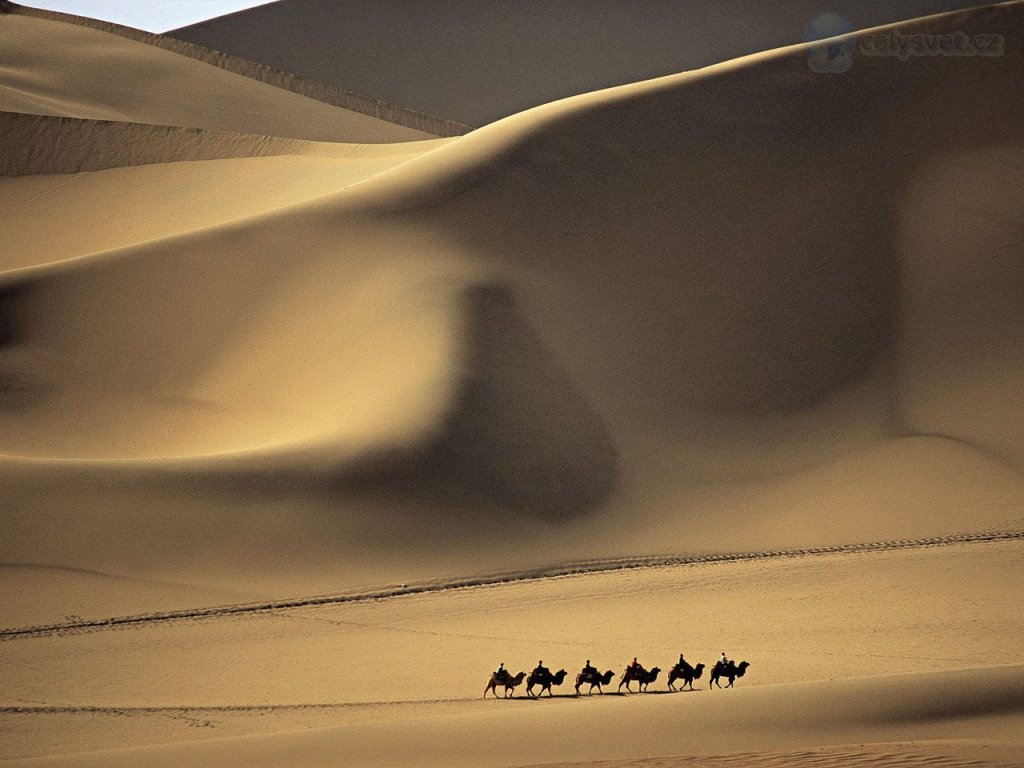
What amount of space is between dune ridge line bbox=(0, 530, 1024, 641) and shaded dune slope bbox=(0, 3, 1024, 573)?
5.31 ft

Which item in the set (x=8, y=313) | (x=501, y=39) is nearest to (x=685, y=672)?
(x=8, y=313)

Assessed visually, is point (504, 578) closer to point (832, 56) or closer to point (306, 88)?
point (832, 56)

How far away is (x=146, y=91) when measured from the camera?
54.4 m

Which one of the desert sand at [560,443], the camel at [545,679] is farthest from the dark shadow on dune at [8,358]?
the camel at [545,679]

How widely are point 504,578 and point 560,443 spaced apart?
15.0 feet

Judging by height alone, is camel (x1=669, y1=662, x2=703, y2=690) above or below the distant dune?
below

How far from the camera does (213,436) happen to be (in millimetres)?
25828

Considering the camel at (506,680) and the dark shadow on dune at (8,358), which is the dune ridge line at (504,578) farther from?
the dark shadow on dune at (8,358)

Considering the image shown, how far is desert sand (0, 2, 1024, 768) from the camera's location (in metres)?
15.0

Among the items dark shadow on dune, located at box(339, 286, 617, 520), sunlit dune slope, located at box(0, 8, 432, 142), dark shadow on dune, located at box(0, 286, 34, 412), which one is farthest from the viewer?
sunlit dune slope, located at box(0, 8, 432, 142)

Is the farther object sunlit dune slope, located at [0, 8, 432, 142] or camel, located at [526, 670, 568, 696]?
sunlit dune slope, located at [0, 8, 432, 142]

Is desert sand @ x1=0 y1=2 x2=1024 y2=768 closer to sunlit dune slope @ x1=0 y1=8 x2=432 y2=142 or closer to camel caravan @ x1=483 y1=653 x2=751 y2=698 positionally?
camel caravan @ x1=483 y1=653 x2=751 y2=698

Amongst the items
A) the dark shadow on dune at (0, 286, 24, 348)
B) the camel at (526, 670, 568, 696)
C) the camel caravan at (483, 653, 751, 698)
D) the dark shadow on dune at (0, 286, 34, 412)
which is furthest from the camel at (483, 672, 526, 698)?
the dark shadow on dune at (0, 286, 24, 348)

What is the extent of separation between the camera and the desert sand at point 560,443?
15031 mm
